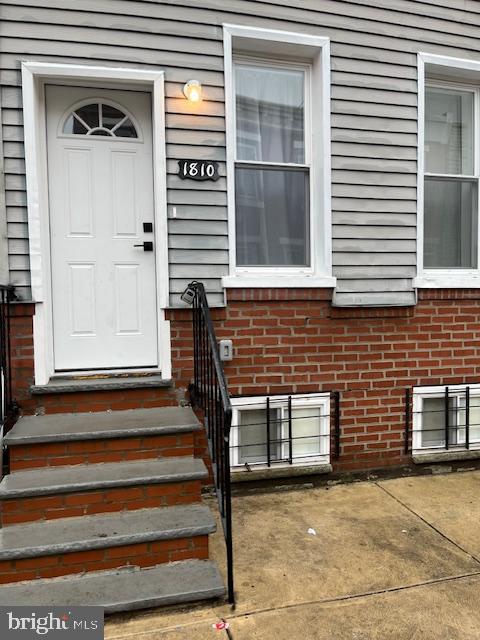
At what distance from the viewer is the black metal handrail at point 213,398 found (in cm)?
241

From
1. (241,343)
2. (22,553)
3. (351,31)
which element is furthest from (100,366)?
(351,31)

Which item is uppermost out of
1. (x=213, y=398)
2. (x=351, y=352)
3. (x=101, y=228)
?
(x=101, y=228)

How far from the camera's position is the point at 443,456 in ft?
13.3

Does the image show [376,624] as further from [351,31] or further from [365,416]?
[351,31]

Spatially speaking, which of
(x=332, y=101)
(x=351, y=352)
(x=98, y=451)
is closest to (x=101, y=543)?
(x=98, y=451)

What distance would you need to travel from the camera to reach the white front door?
11.3 feet

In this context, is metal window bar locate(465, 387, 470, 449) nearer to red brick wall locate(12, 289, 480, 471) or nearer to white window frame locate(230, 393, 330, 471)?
red brick wall locate(12, 289, 480, 471)

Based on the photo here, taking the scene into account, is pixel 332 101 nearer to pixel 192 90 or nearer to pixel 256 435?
pixel 192 90

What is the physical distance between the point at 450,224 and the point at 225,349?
2.34m

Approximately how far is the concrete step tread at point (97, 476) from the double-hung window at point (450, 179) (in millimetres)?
2718

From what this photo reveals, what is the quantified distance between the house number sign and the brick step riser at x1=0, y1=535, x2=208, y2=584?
2362 mm

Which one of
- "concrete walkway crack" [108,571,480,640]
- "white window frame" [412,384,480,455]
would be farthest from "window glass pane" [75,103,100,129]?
"white window frame" [412,384,480,455]

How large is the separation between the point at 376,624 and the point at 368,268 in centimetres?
249

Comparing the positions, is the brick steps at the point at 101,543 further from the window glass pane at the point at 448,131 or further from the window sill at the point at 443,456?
the window glass pane at the point at 448,131
